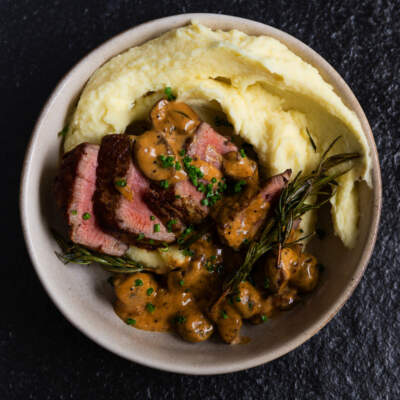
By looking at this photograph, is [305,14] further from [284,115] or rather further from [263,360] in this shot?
[263,360]

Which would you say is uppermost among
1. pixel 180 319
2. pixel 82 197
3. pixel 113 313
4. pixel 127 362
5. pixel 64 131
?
pixel 64 131

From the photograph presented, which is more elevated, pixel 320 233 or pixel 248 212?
pixel 248 212

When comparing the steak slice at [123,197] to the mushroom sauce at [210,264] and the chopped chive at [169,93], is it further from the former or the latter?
the chopped chive at [169,93]

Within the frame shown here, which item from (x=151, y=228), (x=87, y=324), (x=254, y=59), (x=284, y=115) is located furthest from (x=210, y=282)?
(x=254, y=59)

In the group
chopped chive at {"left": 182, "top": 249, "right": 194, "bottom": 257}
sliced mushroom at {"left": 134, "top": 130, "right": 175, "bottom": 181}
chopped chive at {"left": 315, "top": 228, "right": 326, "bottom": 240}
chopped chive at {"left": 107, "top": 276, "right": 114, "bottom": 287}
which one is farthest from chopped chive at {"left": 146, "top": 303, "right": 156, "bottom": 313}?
chopped chive at {"left": 315, "top": 228, "right": 326, "bottom": 240}

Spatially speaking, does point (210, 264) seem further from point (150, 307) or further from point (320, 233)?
point (320, 233)

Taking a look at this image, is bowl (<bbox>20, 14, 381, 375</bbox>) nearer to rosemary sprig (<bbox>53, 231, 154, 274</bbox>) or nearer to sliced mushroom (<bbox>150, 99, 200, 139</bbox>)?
rosemary sprig (<bbox>53, 231, 154, 274</bbox>)

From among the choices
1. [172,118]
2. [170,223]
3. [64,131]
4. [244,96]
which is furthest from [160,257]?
[244,96]

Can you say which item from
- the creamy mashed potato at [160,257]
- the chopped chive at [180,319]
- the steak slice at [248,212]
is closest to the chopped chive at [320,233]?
the steak slice at [248,212]
